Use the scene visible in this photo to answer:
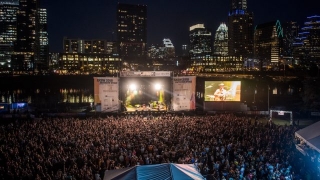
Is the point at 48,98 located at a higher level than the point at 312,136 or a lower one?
lower

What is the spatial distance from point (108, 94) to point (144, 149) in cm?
1616

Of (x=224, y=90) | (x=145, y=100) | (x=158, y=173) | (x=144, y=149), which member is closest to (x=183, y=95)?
(x=224, y=90)

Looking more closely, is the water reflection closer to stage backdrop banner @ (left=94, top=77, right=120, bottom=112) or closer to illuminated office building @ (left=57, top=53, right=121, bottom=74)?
stage backdrop banner @ (left=94, top=77, right=120, bottom=112)

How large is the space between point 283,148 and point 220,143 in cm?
313

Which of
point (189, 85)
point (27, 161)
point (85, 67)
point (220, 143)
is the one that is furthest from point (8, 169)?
point (85, 67)

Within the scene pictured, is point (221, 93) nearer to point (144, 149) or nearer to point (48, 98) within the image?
point (144, 149)

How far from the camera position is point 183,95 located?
32.4 metres

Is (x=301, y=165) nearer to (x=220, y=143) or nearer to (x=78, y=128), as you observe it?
(x=220, y=143)

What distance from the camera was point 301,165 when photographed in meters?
14.2

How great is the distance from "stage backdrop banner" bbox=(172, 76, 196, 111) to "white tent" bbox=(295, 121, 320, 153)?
54.8 ft

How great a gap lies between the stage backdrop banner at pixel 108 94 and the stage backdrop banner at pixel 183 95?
5.64 meters

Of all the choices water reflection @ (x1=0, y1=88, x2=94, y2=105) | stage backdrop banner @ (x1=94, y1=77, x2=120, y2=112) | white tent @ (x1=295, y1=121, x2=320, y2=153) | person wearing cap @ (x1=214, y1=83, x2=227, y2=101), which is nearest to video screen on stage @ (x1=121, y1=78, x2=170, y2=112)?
stage backdrop banner @ (x1=94, y1=77, x2=120, y2=112)

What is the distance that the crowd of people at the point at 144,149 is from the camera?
13.0m

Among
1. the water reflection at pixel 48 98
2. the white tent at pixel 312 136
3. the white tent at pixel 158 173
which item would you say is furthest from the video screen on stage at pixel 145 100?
the white tent at pixel 158 173
